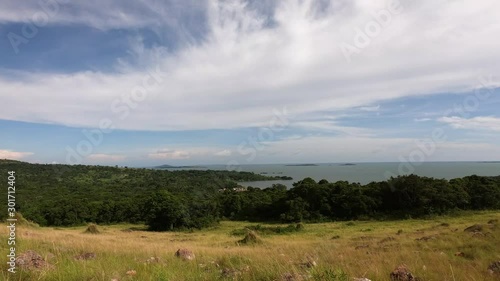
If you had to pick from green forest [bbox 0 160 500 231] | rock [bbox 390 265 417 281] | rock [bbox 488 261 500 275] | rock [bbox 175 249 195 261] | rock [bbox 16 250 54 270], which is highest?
rock [bbox 16 250 54 270]

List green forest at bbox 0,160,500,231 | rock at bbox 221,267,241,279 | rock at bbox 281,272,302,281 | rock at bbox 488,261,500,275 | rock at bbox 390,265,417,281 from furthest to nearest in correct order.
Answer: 1. green forest at bbox 0,160,500,231
2. rock at bbox 488,261,500,275
3. rock at bbox 221,267,241,279
4. rock at bbox 390,265,417,281
5. rock at bbox 281,272,302,281

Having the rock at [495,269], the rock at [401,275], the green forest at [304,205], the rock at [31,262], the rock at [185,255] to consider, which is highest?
the rock at [31,262]

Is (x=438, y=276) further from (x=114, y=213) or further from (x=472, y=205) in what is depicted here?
(x=114, y=213)

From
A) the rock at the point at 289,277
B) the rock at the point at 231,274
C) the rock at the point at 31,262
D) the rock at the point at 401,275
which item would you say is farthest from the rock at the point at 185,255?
the rock at the point at 401,275

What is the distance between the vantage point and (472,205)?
4259cm

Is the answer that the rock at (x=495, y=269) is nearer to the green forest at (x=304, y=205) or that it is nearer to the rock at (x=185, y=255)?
the rock at (x=185, y=255)

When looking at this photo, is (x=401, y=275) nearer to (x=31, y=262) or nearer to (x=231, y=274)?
(x=231, y=274)

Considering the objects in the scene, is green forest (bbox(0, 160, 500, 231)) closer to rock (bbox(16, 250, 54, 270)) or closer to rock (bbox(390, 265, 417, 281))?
rock (bbox(390, 265, 417, 281))

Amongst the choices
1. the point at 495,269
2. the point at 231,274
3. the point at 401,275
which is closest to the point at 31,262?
the point at 231,274

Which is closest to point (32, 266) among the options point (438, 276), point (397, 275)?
point (397, 275)

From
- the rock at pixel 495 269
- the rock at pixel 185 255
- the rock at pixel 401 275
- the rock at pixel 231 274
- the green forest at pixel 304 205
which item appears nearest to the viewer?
the rock at pixel 401 275

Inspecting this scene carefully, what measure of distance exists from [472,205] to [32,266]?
162 ft

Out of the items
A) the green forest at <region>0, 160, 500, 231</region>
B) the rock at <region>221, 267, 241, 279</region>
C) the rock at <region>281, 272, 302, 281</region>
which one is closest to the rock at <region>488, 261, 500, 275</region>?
the rock at <region>281, 272, 302, 281</region>

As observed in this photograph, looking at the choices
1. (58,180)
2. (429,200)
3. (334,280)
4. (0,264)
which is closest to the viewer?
(334,280)
